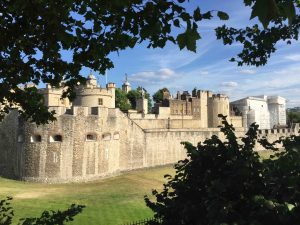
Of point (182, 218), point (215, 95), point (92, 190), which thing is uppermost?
point (215, 95)

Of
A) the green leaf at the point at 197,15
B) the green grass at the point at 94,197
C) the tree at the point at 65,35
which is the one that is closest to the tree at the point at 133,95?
the green grass at the point at 94,197

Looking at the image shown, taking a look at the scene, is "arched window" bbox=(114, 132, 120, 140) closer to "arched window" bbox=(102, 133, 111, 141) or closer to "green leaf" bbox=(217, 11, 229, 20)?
"arched window" bbox=(102, 133, 111, 141)

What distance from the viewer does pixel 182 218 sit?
6.15 metres

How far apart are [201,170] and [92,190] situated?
67.4 feet

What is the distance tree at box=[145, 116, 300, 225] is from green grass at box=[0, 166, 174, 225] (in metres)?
11.5

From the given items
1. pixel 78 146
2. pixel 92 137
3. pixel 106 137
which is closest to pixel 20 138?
pixel 78 146

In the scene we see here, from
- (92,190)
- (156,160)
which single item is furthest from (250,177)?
(156,160)

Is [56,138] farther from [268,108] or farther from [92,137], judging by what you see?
[268,108]

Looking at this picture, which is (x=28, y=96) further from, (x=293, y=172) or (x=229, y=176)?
(x=293, y=172)

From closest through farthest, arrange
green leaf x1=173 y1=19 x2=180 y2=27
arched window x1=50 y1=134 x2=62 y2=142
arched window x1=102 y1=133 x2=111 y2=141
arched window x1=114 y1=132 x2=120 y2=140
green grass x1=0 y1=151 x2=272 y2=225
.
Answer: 1. green leaf x1=173 y1=19 x2=180 y2=27
2. green grass x1=0 y1=151 x2=272 y2=225
3. arched window x1=50 y1=134 x2=62 y2=142
4. arched window x1=102 y1=133 x2=111 y2=141
5. arched window x1=114 y1=132 x2=120 y2=140

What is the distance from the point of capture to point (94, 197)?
76.3ft

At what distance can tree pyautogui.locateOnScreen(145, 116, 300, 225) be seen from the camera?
17.5ft

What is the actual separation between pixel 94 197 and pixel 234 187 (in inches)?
725

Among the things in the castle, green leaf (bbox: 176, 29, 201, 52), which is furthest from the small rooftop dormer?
green leaf (bbox: 176, 29, 201, 52)
